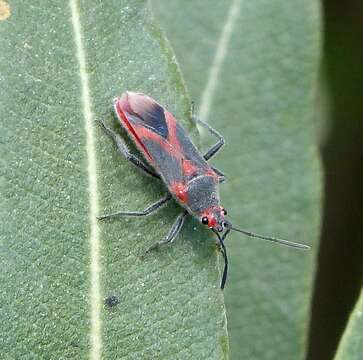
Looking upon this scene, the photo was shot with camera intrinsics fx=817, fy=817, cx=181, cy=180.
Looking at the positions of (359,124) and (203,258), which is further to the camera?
(359,124)

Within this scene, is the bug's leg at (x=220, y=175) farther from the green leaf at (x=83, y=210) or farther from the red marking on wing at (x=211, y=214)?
the green leaf at (x=83, y=210)

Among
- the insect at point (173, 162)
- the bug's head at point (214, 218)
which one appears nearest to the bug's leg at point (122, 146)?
the insect at point (173, 162)

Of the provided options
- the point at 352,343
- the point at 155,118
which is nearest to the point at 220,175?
the point at 155,118

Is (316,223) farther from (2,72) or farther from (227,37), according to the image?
(2,72)

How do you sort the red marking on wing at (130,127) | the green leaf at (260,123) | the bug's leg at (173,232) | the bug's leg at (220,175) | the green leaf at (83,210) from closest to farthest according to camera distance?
the green leaf at (83,210)
the bug's leg at (173,232)
the red marking on wing at (130,127)
the bug's leg at (220,175)
the green leaf at (260,123)

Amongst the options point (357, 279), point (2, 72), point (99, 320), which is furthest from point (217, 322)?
point (357, 279)

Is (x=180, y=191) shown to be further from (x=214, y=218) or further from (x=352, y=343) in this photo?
(x=352, y=343)

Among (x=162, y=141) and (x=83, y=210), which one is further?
(x=162, y=141)
